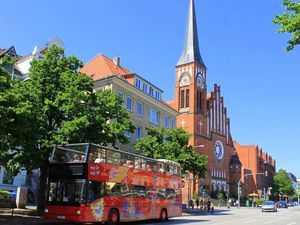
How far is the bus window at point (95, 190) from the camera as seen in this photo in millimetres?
19356

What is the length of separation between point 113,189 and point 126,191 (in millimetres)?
1402

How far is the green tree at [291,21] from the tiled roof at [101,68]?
99.9 ft

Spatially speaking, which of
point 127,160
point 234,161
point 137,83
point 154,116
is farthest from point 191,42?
point 127,160

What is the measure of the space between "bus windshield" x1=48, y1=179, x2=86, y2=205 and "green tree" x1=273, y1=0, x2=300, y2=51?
11.5 meters

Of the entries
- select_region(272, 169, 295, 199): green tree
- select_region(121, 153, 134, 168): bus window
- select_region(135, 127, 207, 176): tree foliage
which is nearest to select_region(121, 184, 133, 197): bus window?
select_region(121, 153, 134, 168): bus window

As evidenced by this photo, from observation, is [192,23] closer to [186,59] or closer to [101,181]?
[186,59]

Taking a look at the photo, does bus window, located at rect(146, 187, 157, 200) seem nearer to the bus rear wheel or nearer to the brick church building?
the bus rear wheel

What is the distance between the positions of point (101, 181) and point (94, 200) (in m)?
1.02

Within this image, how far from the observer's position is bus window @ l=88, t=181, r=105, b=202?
19.4 metres

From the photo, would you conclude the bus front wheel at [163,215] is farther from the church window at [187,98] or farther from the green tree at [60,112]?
the church window at [187,98]

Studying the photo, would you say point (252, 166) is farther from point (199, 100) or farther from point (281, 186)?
point (199, 100)

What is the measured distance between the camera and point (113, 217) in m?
21.1

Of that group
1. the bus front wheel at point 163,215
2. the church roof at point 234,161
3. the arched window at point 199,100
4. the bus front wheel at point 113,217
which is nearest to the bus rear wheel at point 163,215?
the bus front wheel at point 163,215

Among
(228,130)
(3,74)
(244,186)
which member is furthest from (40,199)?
(244,186)
